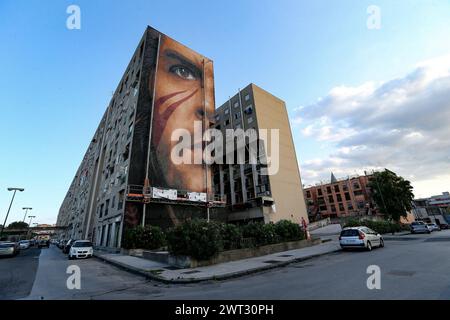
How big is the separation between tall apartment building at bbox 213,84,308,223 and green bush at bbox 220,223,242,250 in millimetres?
18527

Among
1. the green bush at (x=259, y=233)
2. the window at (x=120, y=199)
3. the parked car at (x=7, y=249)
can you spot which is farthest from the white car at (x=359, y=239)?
the parked car at (x=7, y=249)

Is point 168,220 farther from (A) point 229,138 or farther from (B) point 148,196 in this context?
(A) point 229,138

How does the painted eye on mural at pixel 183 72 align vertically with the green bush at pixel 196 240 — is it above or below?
above

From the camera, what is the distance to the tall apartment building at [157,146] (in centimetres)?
2453

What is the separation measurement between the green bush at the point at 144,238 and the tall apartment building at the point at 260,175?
13.8 metres

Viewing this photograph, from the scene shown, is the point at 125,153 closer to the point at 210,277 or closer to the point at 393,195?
the point at 210,277

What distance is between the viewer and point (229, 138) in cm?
4616

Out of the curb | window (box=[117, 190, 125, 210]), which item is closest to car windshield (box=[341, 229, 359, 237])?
the curb

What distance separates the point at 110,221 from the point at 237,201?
A: 22849 millimetres

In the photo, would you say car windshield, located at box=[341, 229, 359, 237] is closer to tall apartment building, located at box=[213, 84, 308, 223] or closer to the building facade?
the building facade

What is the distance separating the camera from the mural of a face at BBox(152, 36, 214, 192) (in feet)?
91.3

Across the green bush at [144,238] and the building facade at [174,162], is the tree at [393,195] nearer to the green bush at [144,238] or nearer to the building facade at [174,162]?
the building facade at [174,162]

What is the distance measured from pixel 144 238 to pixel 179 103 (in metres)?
19.7
